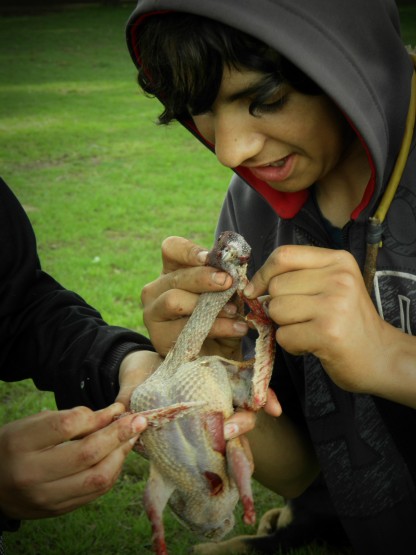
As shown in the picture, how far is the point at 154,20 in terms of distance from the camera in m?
1.82

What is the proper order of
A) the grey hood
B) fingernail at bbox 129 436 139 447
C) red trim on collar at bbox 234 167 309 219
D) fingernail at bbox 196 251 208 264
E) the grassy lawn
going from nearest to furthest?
Result: the grey hood < fingernail at bbox 129 436 139 447 < fingernail at bbox 196 251 208 264 < red trim on collar at bbox 234 167 309 219 < the grassy lawn

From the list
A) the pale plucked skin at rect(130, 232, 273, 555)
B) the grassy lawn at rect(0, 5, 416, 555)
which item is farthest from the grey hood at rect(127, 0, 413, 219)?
the grassy lawn at rect(0, 5, 416, 555)

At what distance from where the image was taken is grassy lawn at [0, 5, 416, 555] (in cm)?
305

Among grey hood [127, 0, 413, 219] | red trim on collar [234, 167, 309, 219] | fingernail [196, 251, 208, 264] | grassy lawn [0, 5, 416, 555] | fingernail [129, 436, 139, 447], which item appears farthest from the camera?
grassy lawn [0, 5, 416, 555]

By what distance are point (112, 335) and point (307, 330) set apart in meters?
0.83

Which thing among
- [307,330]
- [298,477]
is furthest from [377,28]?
[298,477]

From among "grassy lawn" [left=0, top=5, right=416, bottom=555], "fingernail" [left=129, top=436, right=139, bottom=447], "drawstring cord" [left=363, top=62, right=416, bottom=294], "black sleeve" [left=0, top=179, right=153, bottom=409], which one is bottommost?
"grassy lawn" [left=0, top=5, right=416, bottom=555]

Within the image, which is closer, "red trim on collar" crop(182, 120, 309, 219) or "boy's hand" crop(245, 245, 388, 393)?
"boy's hand" crop(245, 245, 388, 393)

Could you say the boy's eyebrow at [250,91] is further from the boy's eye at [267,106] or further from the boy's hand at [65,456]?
the boy's hand at [65,456]

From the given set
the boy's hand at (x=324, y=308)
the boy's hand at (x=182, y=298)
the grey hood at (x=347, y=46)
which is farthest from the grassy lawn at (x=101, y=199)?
the grey hood at (x=347, y=46)

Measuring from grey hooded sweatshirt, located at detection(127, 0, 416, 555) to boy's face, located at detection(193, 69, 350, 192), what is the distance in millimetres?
138

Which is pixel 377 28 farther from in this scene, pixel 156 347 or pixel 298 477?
pixel 298 477

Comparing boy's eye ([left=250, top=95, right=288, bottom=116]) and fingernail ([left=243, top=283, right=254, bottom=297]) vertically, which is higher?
A: boy's eye ([left=250, top=95, right=288, bottom=116])

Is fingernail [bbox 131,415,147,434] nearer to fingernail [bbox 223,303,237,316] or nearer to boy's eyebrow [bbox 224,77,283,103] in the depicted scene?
fingernail [bbox 223,303,237,316]
